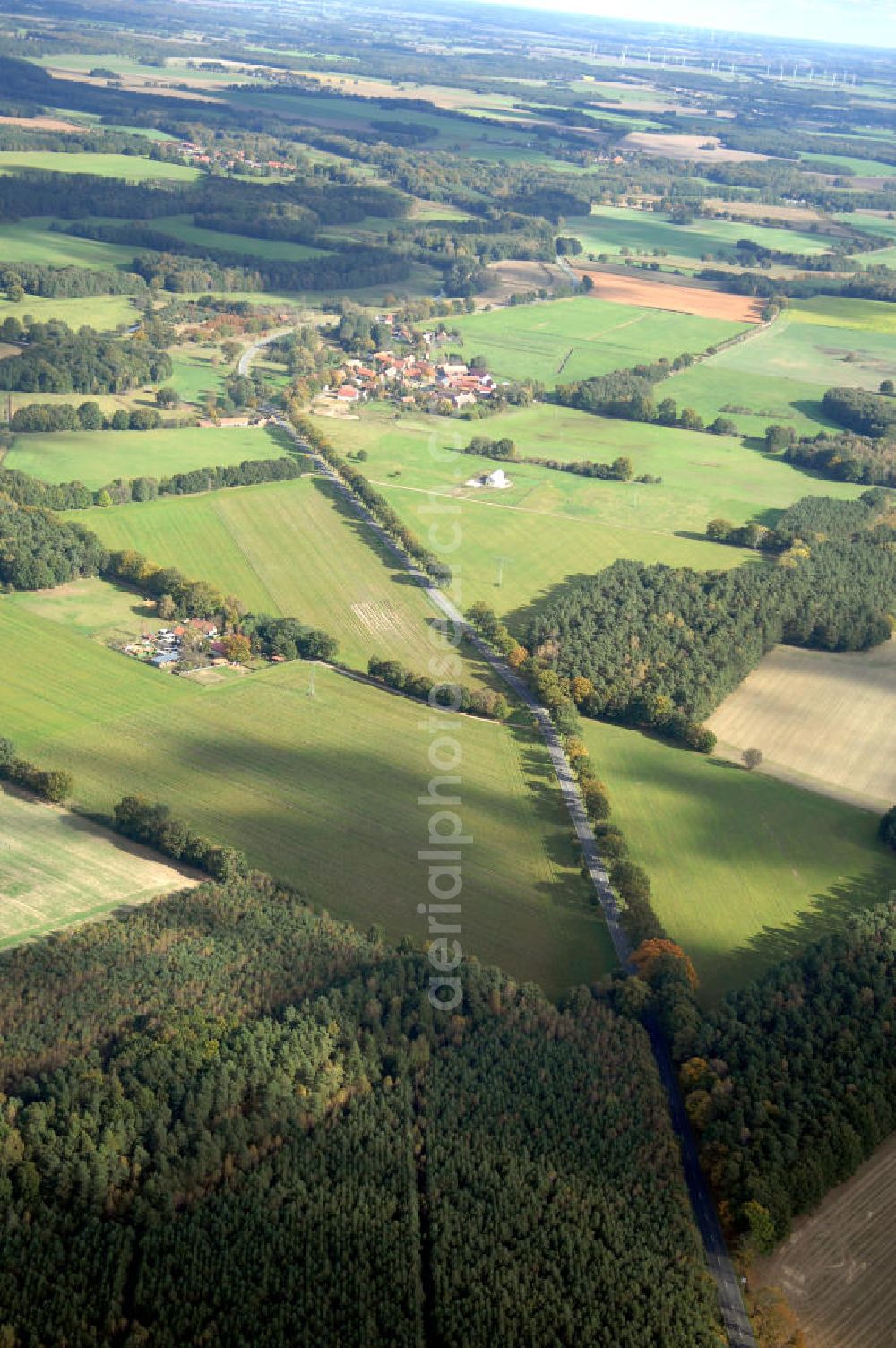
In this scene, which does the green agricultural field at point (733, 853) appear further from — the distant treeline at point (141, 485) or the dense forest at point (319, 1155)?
the distant treeline at point (141, 485)

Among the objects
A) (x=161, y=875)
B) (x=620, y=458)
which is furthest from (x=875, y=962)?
(x=620, y=458)

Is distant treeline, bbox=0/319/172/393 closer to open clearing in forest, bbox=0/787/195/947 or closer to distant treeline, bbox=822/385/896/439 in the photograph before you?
distant treeline, bbox=822/385/896/439

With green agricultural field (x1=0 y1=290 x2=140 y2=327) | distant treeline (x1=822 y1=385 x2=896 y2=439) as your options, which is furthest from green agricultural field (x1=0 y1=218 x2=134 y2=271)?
distant treeline (x1=822 y1=385 x2=896 y2=439)

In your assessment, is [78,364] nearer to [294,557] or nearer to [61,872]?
[294,557]

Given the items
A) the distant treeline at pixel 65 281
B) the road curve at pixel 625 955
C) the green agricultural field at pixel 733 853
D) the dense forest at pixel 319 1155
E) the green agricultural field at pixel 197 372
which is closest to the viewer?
the dense forest at pixel 319 1155

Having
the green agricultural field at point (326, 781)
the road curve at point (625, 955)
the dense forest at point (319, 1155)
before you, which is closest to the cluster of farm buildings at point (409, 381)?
the road curve at point (625, 955)

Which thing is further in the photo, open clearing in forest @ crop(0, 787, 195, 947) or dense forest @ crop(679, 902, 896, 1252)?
open clearing in forest @ crop(0, 787, 195, 947)
